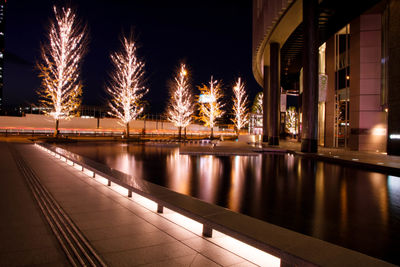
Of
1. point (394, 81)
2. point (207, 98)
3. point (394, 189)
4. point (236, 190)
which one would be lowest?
point (394, 189)

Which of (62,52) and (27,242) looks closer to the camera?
(27,242)

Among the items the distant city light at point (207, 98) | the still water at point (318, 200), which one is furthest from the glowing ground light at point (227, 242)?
the distant city light at point (207, 98)

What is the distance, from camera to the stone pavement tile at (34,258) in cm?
290

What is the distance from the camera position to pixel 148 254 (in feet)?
10.3

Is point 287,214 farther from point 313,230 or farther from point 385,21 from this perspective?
point 385,21

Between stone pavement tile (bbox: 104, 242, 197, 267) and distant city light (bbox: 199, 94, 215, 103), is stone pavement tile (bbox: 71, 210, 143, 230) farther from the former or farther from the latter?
distant city light (bbox: 199, 94, 215, 103)

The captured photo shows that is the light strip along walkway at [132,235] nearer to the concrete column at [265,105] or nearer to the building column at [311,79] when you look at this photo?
the building column at [311,79]

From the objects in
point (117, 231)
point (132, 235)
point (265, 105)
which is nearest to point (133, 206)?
point (117, 231)

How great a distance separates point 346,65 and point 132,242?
23.6 meters

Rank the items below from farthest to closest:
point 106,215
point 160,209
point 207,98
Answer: point 207,98 < point 160,209 < point 106,215

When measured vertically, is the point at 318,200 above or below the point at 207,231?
below

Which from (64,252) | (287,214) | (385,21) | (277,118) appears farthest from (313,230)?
(277,118)

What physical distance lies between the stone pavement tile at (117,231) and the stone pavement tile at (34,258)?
1.71 ft

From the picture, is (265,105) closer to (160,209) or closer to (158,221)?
(160,209)
